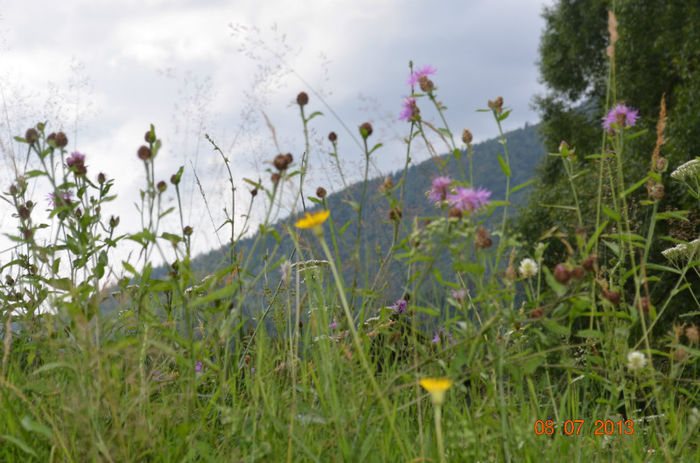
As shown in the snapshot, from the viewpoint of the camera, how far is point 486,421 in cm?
145

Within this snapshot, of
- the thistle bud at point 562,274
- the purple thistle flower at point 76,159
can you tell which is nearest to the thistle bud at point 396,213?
the thistle bud at point 562,274

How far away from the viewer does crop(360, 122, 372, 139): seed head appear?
179cm

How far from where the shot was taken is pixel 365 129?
179cm

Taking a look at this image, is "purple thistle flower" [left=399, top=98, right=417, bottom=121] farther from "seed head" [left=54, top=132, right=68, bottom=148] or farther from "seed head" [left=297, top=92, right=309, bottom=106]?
"seed head" [left=54, top=132, right=68, bottom=148]

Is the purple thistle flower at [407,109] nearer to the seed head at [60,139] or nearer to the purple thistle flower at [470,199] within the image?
the purple thistle flower at [470,199]

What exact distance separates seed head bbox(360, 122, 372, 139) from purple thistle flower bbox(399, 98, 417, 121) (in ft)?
0.56

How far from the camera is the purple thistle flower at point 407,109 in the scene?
1896mm

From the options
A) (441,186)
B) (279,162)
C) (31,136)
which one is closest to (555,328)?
(441,186)

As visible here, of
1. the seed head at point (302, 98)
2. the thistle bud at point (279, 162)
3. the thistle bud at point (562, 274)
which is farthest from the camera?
the seed head at point (302, 98)

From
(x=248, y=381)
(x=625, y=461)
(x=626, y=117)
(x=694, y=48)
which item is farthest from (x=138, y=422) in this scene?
(x=694, y=48)

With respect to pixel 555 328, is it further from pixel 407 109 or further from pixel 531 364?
pixel 407 109

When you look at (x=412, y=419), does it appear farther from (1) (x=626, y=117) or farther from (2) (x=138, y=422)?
(1) (x=626, y=117)

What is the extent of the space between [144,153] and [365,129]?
0.68 metres

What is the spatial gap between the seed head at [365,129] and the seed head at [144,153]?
0.65m
